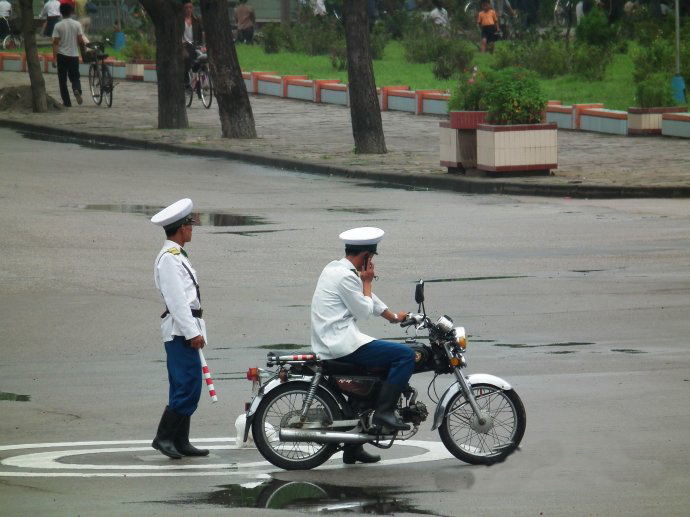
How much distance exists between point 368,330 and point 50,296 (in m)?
3.43

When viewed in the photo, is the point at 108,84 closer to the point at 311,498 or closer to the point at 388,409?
the point at 388,409

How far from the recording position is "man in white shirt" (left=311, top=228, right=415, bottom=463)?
28.5 ft

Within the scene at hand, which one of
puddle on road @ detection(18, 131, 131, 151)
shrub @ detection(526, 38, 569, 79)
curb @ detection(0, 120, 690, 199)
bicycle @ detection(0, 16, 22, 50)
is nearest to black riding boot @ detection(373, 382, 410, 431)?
curb @ detection(0, 120, 690, 199)

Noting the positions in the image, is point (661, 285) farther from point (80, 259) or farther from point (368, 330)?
point (80, 259)

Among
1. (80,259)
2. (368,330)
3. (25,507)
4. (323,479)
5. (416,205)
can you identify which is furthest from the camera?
(416,205)

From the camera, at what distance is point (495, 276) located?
15.3 m

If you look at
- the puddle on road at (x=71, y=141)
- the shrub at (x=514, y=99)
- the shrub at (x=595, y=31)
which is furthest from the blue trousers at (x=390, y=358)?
the shrub at (x=595, y=31)

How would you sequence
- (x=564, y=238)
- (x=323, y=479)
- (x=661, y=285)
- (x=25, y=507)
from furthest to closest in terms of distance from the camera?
(x=564, y=238) → (x=661, y=285) → (x=323, y=479) → (x=25, y=507)

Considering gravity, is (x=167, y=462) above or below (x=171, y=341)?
below

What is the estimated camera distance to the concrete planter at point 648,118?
2981cm

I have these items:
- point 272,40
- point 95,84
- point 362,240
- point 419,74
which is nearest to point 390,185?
point 362,240

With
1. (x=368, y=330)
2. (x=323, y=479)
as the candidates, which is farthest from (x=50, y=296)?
(x=323, y=479)

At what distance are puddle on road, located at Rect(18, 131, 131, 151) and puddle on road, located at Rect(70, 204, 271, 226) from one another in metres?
8.77

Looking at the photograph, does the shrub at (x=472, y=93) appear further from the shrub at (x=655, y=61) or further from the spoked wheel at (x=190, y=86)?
the spoked wheel at (x=190, y=86)
